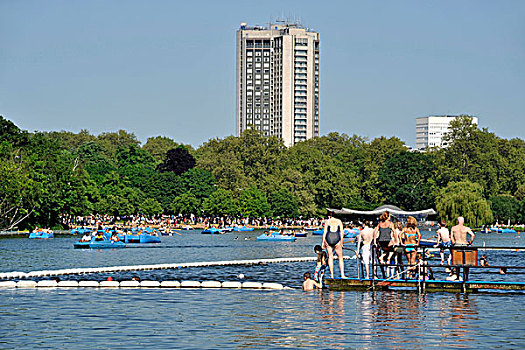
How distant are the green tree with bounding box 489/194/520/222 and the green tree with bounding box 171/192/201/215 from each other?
50.1 metres

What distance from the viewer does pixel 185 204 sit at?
154375mm

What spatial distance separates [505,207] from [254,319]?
13786 cm

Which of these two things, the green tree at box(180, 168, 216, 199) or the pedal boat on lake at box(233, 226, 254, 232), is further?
the green tree at box(180, 168, 216, 199)

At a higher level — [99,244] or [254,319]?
[99,244]

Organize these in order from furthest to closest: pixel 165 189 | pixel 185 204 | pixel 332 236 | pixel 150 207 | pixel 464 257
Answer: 1. pixel 165 189
2. pixel 185 204
3. pixel 150 207
4. pixel 332 236
5. pixel 464 257

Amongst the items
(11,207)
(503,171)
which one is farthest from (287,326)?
(503,171)

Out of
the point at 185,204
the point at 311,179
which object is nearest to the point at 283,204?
the point at 311,179

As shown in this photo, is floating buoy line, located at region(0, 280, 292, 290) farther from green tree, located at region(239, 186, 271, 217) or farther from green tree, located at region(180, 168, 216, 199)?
green tree, located at region(180, 168, 216, 199)

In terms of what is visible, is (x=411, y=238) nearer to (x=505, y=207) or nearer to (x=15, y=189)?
(x=15, y=189)

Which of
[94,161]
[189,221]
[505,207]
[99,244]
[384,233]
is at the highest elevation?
[94,161]

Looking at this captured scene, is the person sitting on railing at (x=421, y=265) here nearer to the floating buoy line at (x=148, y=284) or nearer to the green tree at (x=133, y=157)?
the floating buoy line at (x=148, y=284)

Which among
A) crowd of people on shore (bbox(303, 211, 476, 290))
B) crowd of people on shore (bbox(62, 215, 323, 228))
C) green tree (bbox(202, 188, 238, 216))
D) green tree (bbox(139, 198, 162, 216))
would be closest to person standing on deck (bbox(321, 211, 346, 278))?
crowd of people on shore (bbox(303, 211, 476, 290))

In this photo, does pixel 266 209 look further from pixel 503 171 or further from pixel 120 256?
pixel 120 256

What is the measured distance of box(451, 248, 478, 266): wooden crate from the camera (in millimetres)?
28359
